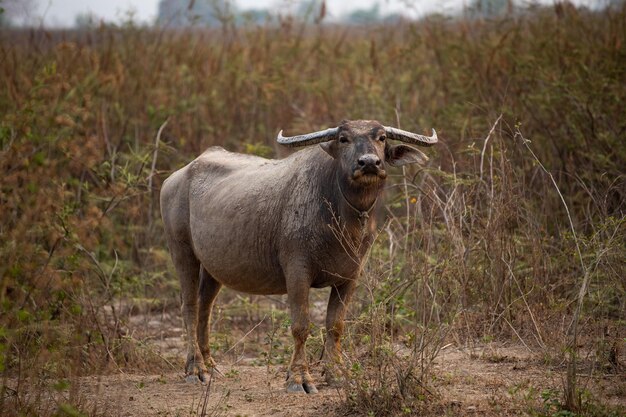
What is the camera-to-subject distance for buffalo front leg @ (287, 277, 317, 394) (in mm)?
5992

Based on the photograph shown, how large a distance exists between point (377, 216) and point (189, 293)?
1.79 m

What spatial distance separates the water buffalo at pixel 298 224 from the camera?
19.4 feet

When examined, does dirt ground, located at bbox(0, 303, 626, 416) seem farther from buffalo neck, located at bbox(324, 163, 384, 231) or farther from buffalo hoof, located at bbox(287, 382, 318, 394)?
buffalo neck, located at bbox(324, 163, 384, 231)

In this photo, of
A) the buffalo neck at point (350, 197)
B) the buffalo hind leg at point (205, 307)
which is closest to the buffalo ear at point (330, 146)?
the buffalo neck at point (350, 197)

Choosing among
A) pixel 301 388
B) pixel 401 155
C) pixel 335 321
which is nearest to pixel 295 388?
pixel 301 388

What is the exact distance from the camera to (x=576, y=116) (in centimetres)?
943

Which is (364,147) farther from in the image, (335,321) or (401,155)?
(335,321)

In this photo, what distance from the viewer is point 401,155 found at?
616cm

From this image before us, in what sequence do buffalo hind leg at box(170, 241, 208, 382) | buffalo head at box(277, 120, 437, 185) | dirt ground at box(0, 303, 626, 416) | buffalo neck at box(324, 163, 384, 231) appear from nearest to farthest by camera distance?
dirt ground at box(0, 303, 626, 416), buffalo head at box(277, 120, 437, 185), buffalo neck at box(324, 163, 384, 231), buffalo hind leg at box(170, 241, 208, 382)

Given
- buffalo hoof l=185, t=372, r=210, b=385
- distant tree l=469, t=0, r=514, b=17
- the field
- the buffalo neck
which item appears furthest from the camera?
distant tree l=469, t=0, r=514, b=17

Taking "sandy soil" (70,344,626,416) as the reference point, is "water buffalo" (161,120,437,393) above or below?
above

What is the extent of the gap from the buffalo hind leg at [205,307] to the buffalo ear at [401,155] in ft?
6.41

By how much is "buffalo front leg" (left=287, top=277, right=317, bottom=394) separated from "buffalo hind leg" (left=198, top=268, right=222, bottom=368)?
4.20 ft

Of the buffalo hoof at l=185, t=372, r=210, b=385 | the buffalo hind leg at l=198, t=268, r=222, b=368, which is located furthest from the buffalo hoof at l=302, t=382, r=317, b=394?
the buffalo hind leg at l=198, t=268, r=222, b=368
